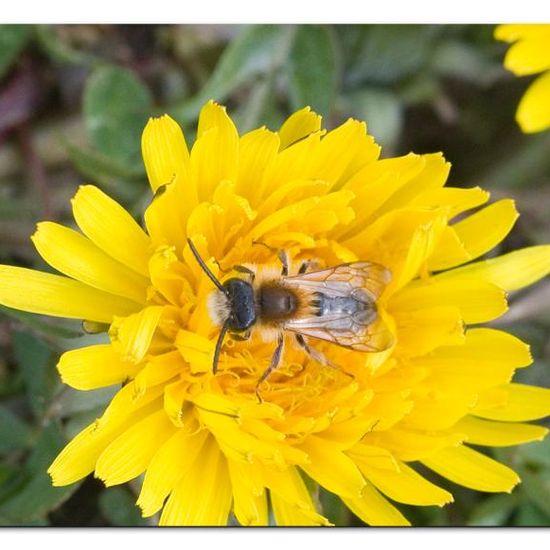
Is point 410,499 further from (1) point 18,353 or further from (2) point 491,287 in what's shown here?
(1) point 18,353

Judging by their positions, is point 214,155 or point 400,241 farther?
point 400,241

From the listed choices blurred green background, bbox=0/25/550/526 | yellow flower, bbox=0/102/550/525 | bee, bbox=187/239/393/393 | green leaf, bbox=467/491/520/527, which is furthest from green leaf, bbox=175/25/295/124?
green leaf, bbox=467/491/520/527

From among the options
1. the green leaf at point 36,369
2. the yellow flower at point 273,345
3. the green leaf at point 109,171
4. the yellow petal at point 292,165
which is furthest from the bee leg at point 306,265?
the green leaf at point 109,171

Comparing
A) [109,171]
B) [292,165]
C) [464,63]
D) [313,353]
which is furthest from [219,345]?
[464,63]

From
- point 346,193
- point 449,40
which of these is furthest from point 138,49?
point 346,193

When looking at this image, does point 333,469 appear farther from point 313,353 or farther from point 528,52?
point 528,52

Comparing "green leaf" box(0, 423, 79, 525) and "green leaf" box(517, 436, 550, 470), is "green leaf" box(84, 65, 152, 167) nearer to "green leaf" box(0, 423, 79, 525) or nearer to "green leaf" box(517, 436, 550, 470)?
"green leaf" box(0, 423, 79, 525)
